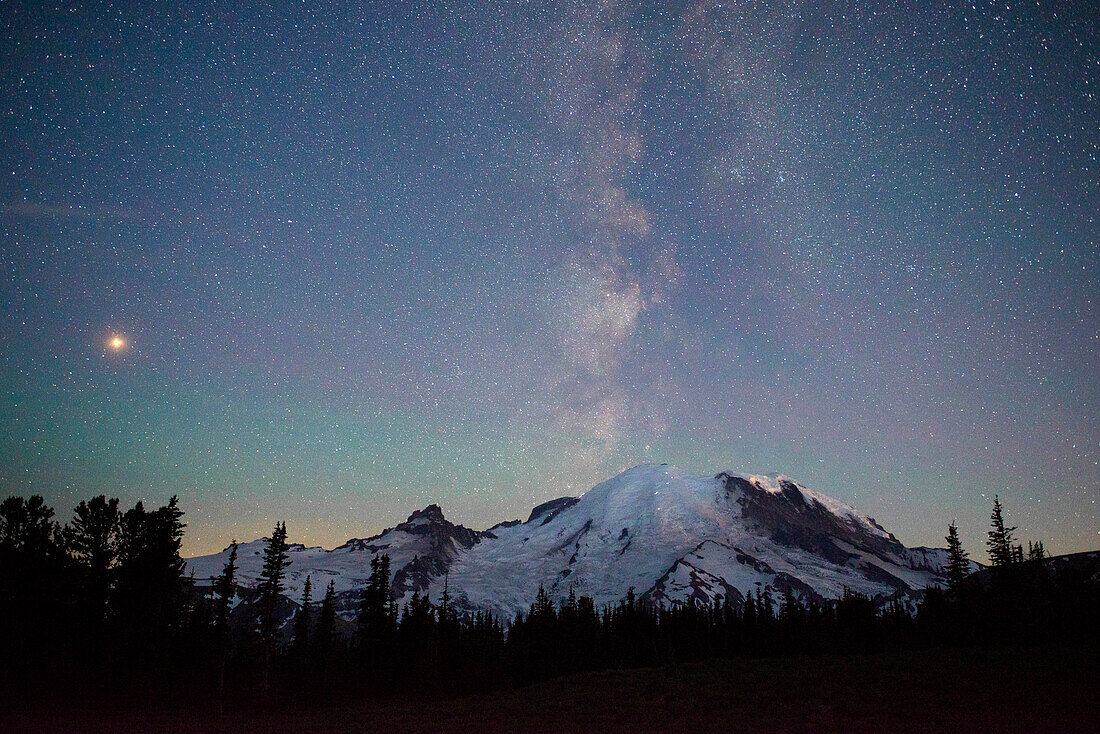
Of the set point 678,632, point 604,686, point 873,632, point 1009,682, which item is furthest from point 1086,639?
point 678,632

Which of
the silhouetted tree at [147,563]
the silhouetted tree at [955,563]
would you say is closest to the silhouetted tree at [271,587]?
the silhouetted tree at [147,563]

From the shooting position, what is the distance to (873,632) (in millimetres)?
90312

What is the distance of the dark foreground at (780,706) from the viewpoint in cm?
2714

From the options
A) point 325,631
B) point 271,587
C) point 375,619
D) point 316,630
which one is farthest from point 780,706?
point 316,630

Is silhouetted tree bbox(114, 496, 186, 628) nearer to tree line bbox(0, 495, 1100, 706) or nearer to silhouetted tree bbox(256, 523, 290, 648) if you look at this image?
tree line bbox(0, 495, 1100, 706)

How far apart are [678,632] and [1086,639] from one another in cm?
6206

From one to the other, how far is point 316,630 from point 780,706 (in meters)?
65.7

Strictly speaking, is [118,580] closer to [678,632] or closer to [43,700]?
[43,700]

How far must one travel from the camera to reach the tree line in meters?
46.5

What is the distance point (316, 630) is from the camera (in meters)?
80.0

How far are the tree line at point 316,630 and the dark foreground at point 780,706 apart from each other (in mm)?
7695

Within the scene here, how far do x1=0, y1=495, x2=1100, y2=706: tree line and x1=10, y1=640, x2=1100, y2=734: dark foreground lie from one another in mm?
7695

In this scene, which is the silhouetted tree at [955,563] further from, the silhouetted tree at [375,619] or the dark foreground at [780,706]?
the silhouetted tree at [375,619]

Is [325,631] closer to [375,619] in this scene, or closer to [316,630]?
[316,630]
